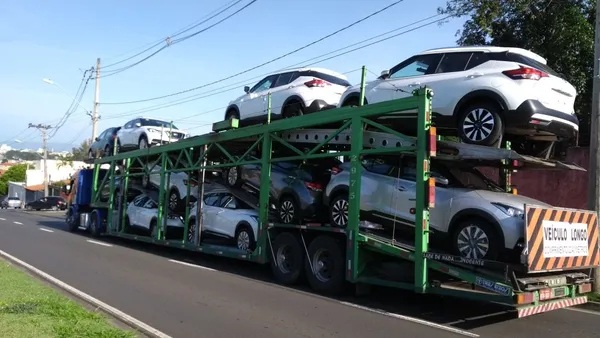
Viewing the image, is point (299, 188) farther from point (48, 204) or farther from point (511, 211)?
point (48, 204)

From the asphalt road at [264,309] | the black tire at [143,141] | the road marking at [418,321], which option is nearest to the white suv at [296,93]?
the asphalt road at [264,309]

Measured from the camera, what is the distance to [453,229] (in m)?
8.07

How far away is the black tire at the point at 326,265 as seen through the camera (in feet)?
30.6

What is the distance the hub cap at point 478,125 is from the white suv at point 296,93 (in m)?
4.21

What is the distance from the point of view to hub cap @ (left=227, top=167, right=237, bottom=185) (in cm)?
1322

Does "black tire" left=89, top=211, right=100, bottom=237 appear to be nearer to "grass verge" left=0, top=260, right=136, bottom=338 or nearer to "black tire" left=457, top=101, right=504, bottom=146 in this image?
"grass verge" left=0, top=260, right=136, bottom=338

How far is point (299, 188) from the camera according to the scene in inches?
425

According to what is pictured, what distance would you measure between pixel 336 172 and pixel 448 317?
329 cm

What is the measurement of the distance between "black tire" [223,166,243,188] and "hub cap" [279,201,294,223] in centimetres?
232

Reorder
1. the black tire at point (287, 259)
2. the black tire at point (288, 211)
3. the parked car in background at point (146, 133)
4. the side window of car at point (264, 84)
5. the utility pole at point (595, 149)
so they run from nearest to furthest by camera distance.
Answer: the utility pole at point (595, 149) → the black tire at point (287, 259) → the black tire at point (288, 211) → the side window of car at point (264, 84) → the parked car in background at point (146, 133)

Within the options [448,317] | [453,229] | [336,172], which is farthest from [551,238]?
[336,172]

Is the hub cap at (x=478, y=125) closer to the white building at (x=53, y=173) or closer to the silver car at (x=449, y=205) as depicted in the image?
the silver car at (x=449, y=205)

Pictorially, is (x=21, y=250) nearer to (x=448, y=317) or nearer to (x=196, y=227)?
(x=196, y=227)

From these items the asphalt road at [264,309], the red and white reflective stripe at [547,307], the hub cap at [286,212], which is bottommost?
the asphalt road at [264,309]
